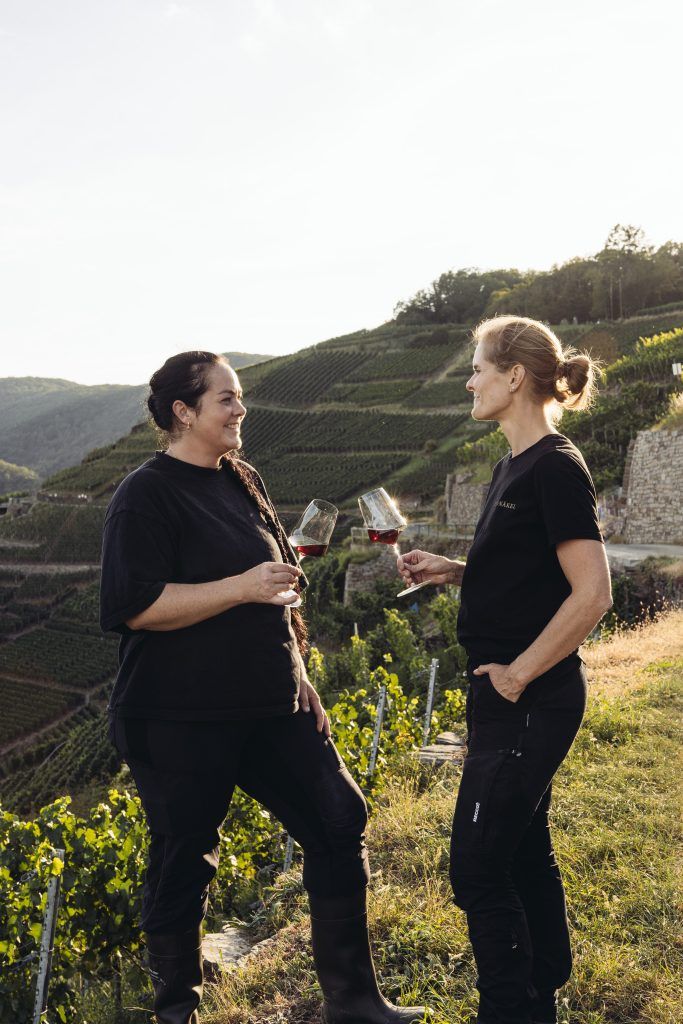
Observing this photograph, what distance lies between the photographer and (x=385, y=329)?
74.0 meters

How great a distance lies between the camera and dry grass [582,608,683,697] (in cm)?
545

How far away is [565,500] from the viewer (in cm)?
164

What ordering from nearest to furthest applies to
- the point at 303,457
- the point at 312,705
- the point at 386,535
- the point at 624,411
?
the point at 312,705
the point at 386,535
the point at 624,411
the point at 303,457

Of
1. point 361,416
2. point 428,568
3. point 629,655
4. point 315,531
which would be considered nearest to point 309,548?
point 315,531

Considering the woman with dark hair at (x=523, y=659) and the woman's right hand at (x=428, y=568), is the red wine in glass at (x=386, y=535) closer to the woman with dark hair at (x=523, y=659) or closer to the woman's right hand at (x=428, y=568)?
the woman's right hand at (x=428, y=568)

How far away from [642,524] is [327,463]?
1277 inches

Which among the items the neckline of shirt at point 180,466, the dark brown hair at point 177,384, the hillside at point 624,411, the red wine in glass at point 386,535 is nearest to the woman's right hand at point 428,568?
the red wine in glass at point 386,535

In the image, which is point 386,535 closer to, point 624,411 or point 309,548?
point 309,548

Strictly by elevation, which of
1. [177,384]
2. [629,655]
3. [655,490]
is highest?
[177,384]

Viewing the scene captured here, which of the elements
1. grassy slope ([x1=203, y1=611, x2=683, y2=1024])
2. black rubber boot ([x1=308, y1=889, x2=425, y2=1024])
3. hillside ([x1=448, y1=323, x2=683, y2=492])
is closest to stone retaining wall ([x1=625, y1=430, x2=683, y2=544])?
hillside ([x1=448, y1=323, x2=683, y2=492])

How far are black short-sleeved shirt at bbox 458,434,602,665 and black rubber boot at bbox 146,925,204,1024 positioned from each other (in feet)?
3.28

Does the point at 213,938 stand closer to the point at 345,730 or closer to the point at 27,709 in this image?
the point at 345,730

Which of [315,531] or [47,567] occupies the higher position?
[315,531]

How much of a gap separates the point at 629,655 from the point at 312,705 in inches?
201
